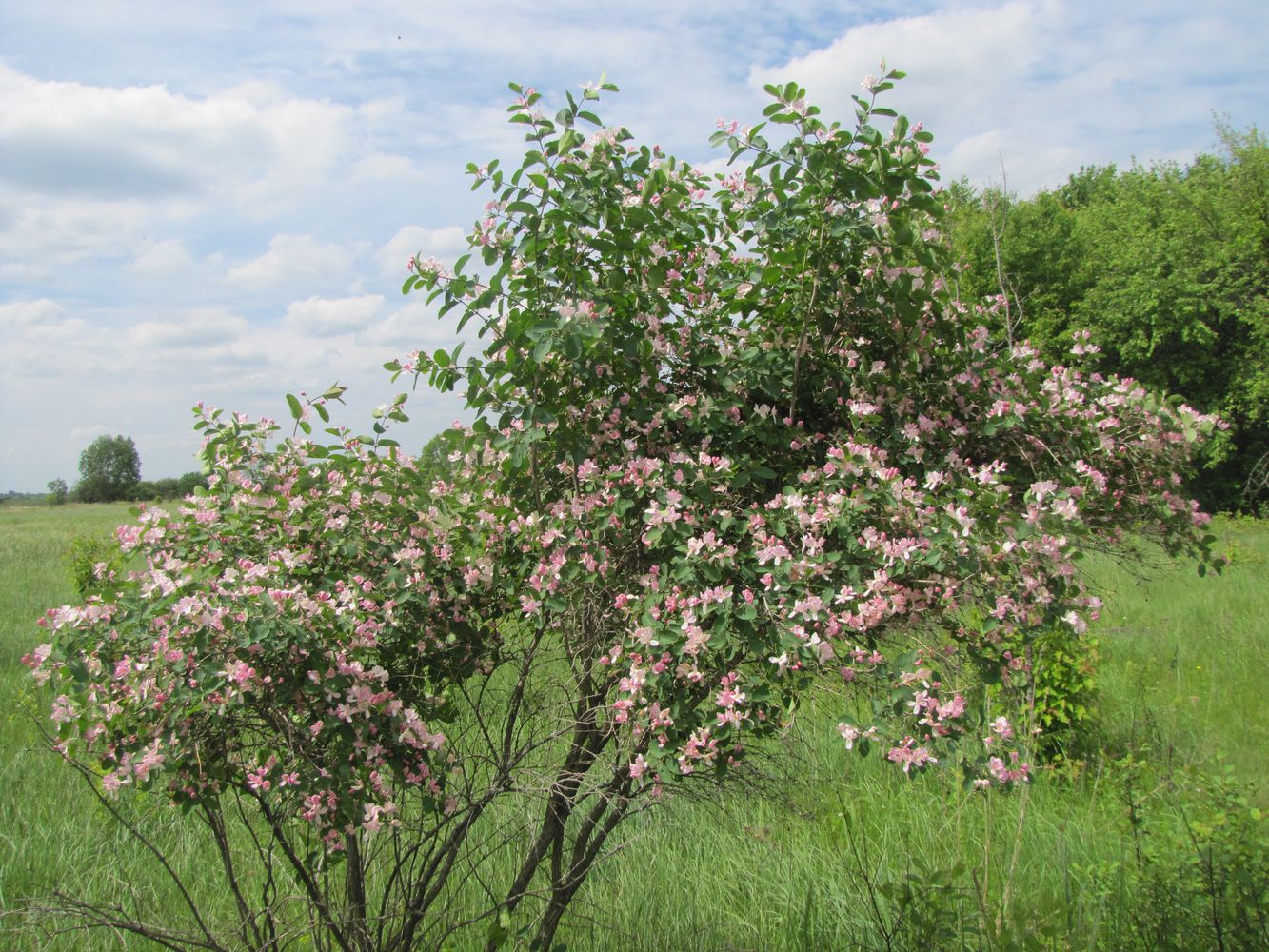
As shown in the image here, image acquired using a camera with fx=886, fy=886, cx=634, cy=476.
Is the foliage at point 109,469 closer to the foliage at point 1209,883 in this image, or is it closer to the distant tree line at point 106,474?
the distant tree line at point 106,474

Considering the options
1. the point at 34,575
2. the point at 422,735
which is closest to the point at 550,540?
the point at 422,735

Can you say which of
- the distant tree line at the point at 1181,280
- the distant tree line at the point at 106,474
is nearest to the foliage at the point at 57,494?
the distant tree line at the point at 106,474

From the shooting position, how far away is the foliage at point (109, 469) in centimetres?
6944

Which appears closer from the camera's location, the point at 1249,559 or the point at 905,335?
the point at 905,335

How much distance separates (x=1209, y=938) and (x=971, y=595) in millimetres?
2214

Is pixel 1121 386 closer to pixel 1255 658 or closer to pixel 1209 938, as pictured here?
pixel 1209 938

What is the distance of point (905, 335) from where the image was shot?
2566 mm

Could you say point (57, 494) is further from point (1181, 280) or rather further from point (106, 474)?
point (1181, 280)

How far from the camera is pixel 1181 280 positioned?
978 inches

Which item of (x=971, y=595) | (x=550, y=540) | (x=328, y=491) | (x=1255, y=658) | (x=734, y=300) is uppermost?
(x=734, y=300)

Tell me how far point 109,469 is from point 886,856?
83465 millimetres

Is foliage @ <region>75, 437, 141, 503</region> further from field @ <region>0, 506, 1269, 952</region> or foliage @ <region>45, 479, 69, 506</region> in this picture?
field @ <region>0, 506, 1269, 952</region>

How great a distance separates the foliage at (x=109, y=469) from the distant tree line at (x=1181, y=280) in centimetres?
6549

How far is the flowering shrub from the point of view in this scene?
6.94 ft
